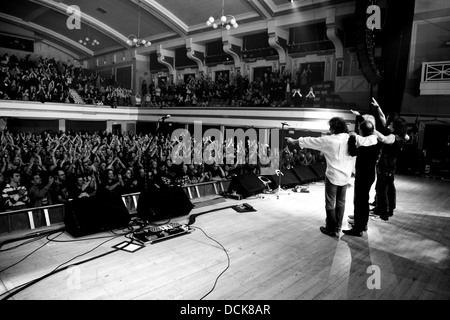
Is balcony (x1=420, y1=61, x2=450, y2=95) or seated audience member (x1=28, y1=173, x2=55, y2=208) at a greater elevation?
balcony (x1=420, y1=61, x2=450, y2=95)

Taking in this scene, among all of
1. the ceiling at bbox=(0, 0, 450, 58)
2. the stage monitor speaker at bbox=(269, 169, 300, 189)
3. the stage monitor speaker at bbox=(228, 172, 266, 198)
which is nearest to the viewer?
the stage monitor speaker at bbox=(228, 172, 266, 198)

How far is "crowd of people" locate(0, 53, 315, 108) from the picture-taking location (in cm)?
1362

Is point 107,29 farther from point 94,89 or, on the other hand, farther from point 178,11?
point 178,11

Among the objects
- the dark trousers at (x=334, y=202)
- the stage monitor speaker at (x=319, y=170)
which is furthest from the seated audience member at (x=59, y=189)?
the stage monitor speaker at (x=319, y=170)

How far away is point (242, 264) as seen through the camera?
10.7ft

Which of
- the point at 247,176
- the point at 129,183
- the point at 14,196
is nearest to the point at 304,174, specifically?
the point at 247,176

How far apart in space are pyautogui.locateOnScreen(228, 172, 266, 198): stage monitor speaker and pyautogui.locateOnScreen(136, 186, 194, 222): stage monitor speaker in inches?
62.3

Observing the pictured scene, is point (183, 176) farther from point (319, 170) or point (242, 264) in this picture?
point (319, 170)

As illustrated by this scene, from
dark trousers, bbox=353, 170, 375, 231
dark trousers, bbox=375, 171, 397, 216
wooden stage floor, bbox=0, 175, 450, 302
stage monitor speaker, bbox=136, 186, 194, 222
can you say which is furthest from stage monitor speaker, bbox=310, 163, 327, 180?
stage monitor speaker, bbox=136, 186, 194, 222

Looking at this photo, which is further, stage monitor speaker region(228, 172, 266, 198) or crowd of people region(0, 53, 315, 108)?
crowd of people region(0, 53, 315, 108)

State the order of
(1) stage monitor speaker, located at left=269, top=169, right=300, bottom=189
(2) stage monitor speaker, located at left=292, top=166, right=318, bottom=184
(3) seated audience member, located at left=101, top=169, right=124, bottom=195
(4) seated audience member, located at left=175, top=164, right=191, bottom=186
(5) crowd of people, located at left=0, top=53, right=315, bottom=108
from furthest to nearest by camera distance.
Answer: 1. (5) crowd of people, located at left=0, top=53, right=315, bottom=108
2. (2) stage monitor speaker, located at left=292, top=166, right=318, bottom=184
3. (1) stage monitor speaker, located at left=269, top=169, right=300, bottom=189
4. (4) seated audience member, located at left=175, top=164, right=191, bottom=186
5. (3) seated audience member, located at left=101, top=169, right=124, bottom=195

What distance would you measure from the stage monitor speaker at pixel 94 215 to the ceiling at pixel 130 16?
13.0 m

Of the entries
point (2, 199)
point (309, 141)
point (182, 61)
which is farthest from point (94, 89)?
point (309, 141)

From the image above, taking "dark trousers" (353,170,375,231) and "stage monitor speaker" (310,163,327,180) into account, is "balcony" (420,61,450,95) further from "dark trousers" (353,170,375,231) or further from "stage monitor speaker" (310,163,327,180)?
"dark trousers" (353,170,375,231)
